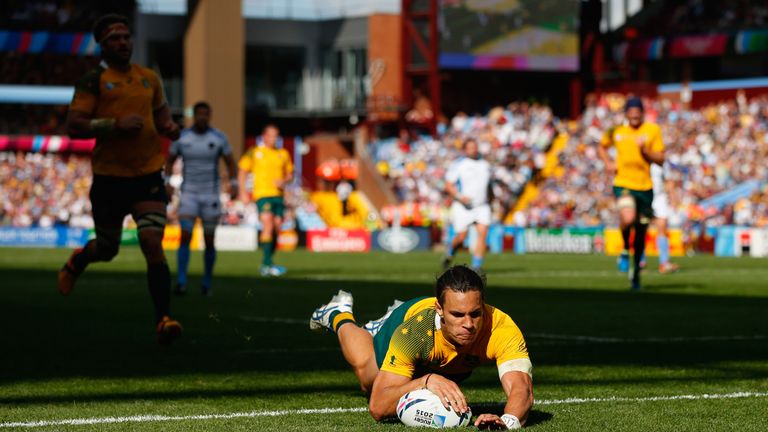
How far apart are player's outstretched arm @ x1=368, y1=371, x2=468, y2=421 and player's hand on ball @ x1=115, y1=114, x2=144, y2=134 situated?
14.1 ft

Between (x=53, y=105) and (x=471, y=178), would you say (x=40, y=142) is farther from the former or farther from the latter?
(x=471, y=178)

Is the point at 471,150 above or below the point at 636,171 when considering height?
above

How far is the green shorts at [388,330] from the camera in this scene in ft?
23.4

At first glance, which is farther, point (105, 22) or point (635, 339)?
point (635, 339)

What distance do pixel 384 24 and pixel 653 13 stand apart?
36.9 feet

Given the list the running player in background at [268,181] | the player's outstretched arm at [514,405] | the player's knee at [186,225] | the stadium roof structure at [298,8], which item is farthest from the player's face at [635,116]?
the stadium roof structure at [298,8]

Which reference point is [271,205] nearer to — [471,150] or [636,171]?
[471,150]

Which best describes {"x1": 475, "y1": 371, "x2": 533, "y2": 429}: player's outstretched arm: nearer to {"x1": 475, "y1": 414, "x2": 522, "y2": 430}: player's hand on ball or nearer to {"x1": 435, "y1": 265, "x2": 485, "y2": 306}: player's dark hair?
{"x1": 475, "y1": 414, "x2": 522, "y2": 430}: player's hand on ball

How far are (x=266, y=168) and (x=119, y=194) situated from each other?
11759mm

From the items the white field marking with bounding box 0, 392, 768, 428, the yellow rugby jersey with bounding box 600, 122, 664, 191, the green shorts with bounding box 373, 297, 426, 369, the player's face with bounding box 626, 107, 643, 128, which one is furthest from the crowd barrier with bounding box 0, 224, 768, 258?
the green shorts with bounding box 373, 297, 426, 369

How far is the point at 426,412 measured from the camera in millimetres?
6609

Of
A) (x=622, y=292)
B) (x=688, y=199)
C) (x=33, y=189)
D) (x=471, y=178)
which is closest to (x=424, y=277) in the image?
(x=471, y=178)

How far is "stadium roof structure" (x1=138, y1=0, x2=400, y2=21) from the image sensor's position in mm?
58562

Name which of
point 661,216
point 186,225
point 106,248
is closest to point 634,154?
point 661,216
